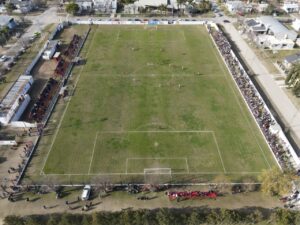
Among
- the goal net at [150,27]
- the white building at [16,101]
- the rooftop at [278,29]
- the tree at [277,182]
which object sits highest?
the rooftop at [278,29]

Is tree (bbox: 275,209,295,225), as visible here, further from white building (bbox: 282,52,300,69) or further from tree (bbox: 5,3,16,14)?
tree (bbox: 5,3,16,14)

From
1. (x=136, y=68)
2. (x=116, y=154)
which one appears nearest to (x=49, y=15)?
(x=136, y=68)

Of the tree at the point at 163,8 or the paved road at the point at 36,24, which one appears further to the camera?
the tree at the point at 163,8

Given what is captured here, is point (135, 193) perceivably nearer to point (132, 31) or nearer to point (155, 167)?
point (155, 167)

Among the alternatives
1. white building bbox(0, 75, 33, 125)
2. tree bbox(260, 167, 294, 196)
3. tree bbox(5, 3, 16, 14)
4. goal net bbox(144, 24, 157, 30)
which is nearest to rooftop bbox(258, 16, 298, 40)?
goal net bbox(144, 24, 157, 30)

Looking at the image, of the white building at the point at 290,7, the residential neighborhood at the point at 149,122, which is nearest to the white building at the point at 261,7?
the white building at the point at 290,7

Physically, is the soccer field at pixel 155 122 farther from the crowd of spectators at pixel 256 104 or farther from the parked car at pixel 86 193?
the parked car at pixel 86 193

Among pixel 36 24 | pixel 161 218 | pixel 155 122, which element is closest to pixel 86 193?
pixel 161 218
